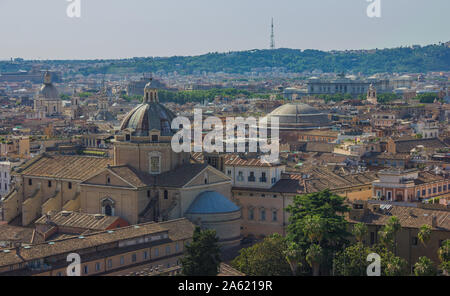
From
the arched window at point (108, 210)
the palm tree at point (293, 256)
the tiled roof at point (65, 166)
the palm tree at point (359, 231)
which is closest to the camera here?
the palm tree at point (293, 256)

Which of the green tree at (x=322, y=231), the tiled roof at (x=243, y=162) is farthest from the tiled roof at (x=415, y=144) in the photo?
the green tree at (x=322, y=231)

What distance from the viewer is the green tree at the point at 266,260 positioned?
35.9m

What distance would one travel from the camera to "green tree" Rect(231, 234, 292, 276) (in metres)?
35.9

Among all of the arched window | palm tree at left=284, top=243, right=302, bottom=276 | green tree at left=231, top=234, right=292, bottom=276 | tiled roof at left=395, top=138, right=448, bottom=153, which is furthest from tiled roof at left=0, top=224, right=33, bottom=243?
tiled roof at left=395, top=138, right=448, bottom=153

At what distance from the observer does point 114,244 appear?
36.6 meters

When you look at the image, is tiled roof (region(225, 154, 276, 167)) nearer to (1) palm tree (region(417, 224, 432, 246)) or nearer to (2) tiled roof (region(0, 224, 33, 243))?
(2) tiled roof (region(0, 224, 33, 243))

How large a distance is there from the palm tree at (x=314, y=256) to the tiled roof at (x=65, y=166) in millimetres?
16554

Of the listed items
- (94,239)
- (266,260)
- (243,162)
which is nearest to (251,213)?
(243,162)

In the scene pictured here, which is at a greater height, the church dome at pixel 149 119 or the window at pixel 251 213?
the church dome at pixel 149 119

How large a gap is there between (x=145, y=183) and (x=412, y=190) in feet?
48.4

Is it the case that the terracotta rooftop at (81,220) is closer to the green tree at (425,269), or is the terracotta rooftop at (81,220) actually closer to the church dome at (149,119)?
the church dome at (149,119)
